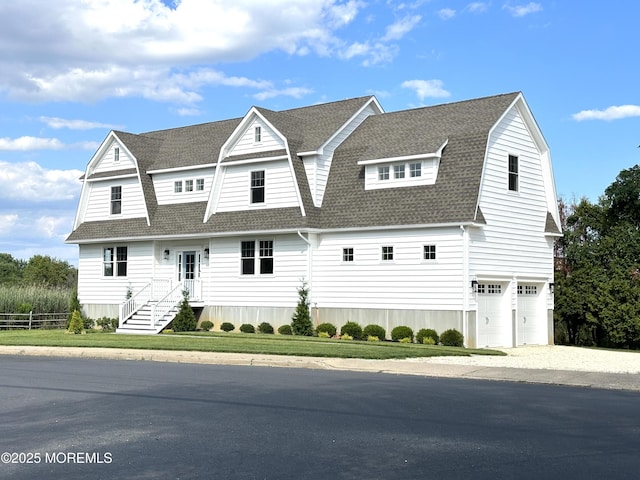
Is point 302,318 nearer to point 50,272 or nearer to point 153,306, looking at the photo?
point 153,306

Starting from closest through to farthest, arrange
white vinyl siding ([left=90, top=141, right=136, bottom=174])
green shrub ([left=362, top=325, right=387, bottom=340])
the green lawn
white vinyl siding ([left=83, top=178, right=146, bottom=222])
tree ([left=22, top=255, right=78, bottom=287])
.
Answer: the green lawn → green shrub ([left=362, top=325, right=387, bottom=340]) → white vinyl siding ([left=83, top=178, right=146, bottom=222]) → white vinyl siding ([left=90, top=141, right=136, bottom=174]) → tree ([left=22, top=255, right=78, bottom=287])

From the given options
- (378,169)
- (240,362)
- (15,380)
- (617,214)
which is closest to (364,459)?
(15,380)

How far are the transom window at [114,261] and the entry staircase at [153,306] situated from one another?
7.96 ft

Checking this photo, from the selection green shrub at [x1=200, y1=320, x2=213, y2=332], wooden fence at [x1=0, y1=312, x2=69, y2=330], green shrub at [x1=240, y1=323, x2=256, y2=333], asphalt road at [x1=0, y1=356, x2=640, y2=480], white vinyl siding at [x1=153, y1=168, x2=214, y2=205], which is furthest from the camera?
wooden fence at [x1=0, y1=312, x2=69, y2=330]

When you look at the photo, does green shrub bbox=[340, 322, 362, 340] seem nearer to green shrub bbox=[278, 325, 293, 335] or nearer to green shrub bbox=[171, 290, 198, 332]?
green shrub bbox=[278, 325, 293, 335]

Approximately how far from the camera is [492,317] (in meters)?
30.6

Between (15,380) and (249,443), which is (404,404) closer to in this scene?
(249,443)

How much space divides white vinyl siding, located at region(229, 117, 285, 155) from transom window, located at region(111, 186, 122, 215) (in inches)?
300

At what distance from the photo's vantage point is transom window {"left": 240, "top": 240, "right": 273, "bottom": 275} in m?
33.6

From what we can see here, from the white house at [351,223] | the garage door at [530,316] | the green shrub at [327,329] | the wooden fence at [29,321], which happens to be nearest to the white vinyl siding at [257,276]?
the white house at [351,223]

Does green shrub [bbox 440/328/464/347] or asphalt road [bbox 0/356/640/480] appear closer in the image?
asphalt road [bbox 0/356/640/480]

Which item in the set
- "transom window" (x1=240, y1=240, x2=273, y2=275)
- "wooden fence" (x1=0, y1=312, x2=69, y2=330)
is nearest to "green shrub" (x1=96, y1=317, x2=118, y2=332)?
"wooden fence" (x1=0, y1=312, x2=69, y2=330)

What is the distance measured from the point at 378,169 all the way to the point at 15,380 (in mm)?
18306

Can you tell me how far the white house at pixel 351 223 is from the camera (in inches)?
1167
